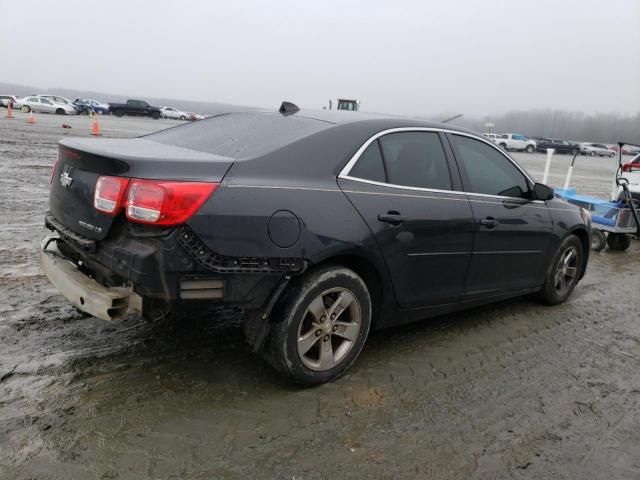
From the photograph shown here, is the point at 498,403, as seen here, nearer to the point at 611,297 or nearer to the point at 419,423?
the point at 419,423

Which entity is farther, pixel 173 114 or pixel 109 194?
pixel 173 114

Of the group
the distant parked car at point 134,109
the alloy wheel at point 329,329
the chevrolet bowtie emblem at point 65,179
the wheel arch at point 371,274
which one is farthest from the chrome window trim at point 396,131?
the distant parked car at point 134,109

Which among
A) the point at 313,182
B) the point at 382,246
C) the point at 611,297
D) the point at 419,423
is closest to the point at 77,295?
the point at 313,182

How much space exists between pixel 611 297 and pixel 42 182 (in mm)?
9479

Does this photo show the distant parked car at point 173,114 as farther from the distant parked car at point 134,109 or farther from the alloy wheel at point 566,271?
the alloy wheel at point 566,271

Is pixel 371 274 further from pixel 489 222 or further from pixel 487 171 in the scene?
pixel 487 171

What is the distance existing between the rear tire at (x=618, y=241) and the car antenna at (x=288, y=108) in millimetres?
6628

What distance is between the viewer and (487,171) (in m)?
4.31

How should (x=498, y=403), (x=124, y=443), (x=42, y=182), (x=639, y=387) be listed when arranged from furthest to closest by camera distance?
1. (x=42, y=182)
2. (x=639, y=387)
3. (x=498, y=403)
4. (x=124, y=443)

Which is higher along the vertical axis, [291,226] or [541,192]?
[541,192]

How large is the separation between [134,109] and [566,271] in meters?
56.5

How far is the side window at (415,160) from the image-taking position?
362 centimetres

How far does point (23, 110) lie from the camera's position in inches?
1794

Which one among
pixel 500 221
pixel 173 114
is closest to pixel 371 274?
pixel 500 221
